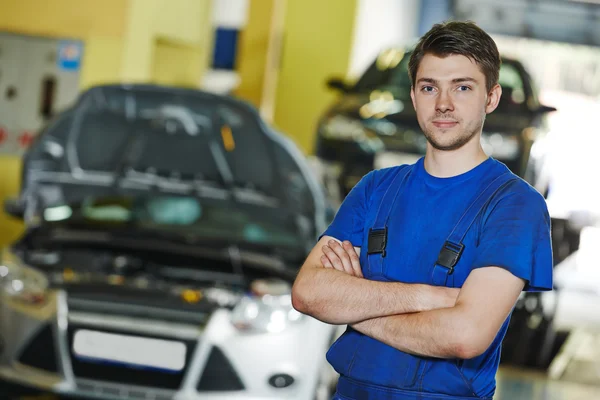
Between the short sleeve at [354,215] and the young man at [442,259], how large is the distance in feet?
0.14

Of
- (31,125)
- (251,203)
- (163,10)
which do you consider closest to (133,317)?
(251,203)

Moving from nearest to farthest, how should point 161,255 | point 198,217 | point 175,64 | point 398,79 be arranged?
point 161,255 → point 198,217 → point 398,79 → point 175,64

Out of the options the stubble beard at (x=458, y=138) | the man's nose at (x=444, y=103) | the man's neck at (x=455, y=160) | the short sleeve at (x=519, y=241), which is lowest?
the short sleeve at (x=519, y=241)

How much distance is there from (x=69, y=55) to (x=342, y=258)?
814 centimetres

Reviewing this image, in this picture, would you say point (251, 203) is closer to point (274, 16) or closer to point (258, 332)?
point (258, 332)

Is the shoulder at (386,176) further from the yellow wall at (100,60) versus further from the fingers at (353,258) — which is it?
the yellow wall at (100,60)

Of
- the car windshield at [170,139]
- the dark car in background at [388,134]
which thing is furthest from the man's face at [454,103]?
the dark car in background at [388,134]

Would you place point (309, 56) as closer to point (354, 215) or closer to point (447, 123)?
point (354, 215)

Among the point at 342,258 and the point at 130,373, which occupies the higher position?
the point at 342,258

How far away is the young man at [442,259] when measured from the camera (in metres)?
2.36

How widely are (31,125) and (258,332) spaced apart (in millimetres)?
6077

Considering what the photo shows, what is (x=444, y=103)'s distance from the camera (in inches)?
97.8

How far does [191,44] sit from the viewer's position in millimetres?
14453

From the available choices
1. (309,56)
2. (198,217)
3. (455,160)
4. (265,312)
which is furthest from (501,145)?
(309,56)
